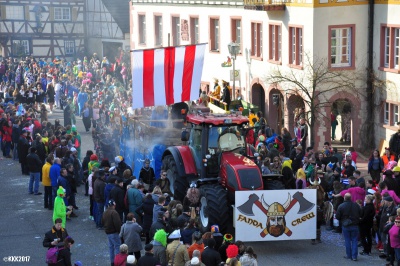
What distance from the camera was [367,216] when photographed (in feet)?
69.3

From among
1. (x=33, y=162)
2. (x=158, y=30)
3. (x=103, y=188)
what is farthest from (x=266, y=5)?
(x=103, y=188)

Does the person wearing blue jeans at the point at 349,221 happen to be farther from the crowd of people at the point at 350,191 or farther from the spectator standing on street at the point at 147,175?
the spectator standing on street at the point at 147,175

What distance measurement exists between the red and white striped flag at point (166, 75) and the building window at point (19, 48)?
1534 inches

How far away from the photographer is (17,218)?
83.8 ft

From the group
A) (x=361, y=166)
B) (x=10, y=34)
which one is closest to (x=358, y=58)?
(x=361, y=166)

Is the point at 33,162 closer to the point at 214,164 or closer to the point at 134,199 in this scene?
the point at 134,199

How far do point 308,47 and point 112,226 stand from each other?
633 inches

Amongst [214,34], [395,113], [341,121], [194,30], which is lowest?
[341,121]

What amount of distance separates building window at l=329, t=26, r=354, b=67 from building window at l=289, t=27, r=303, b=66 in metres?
1.20

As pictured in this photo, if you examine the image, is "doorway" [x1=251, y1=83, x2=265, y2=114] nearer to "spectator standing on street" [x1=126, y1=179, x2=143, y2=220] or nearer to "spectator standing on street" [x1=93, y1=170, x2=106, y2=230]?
"spectator standing on street" [x1=93, y1=170, x2=106, y2=230]

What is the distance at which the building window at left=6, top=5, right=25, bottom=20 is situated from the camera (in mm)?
64125

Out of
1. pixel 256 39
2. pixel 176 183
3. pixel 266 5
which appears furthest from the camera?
pixel 256 39

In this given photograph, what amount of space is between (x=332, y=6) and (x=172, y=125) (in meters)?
9.23

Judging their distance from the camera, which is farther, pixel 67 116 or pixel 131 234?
pixel 67 116
